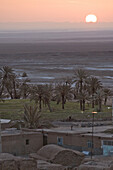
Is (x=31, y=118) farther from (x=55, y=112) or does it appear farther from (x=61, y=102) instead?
(x=61, y=102)

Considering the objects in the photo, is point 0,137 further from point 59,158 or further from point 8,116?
point 8,116

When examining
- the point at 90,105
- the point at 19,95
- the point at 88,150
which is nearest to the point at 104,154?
the point at 88,150

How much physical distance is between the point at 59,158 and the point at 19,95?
30.2 metres

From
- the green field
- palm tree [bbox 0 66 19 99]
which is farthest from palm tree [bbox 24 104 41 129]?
palm tree [bbox 0 66 19 99]

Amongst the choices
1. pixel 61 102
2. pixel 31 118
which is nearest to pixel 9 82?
pixel 61 102

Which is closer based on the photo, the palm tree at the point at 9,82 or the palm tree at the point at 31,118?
the palm tree at the point at 31,118

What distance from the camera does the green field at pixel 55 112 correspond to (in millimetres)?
35928

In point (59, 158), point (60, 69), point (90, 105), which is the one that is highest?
point (60, 69)

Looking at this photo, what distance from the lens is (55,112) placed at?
40.2 metres

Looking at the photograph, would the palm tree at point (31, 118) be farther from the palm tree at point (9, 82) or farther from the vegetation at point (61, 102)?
the palm tree at point (9, 82)

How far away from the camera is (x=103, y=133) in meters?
25.0

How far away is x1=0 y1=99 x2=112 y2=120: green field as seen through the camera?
35.9 metres

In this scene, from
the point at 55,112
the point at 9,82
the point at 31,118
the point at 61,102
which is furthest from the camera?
the point at 9,82

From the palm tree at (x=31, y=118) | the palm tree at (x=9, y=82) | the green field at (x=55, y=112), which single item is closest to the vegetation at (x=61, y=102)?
the green field at (x=55, y=112)
